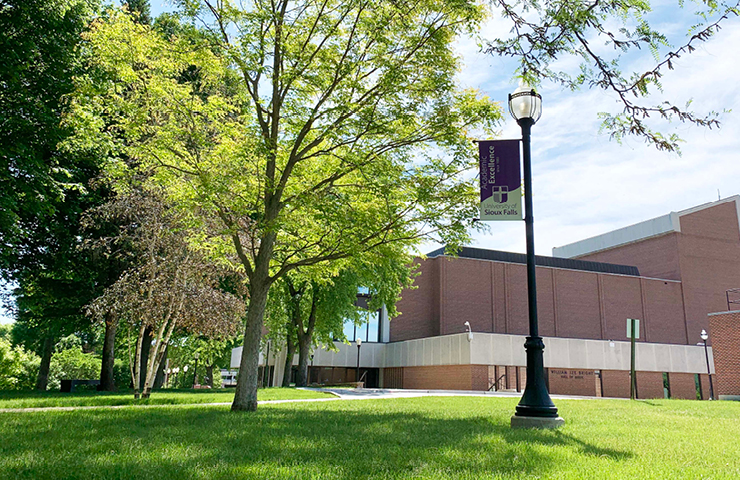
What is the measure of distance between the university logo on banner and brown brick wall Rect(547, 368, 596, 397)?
30441mm

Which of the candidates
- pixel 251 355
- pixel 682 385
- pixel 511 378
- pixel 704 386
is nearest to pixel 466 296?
pixel 511 378

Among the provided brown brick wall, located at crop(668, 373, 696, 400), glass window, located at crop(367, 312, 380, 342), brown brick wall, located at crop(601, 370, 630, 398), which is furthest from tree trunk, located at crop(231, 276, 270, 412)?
brown brick wall, located at crop(668, 373, 696, 400)

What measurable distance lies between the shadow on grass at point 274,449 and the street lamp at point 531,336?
0.58 m

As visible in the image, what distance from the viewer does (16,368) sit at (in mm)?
43000

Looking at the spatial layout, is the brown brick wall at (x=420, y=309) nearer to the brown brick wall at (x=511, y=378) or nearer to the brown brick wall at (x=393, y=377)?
the brown brick wall at (x=393, y=377)

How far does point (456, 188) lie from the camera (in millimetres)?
12500

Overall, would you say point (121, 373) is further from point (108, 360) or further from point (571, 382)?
point (571, 382)

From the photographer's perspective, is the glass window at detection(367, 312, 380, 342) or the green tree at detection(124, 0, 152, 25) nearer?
the green tree at detection(124, 0, 152, 25)

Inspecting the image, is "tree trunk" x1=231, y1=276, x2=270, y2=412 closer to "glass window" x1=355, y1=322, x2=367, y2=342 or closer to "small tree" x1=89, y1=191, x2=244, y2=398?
"small tree" x1=89, y1=191, x2=244, y2=398

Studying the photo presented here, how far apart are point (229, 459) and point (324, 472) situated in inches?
45.8

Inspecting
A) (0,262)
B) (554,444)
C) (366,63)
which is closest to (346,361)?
(0,262)

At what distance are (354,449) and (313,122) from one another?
335 inches

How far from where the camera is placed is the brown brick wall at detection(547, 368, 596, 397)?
36844 mm

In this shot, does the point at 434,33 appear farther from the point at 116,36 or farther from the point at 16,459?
the point at 16,459
